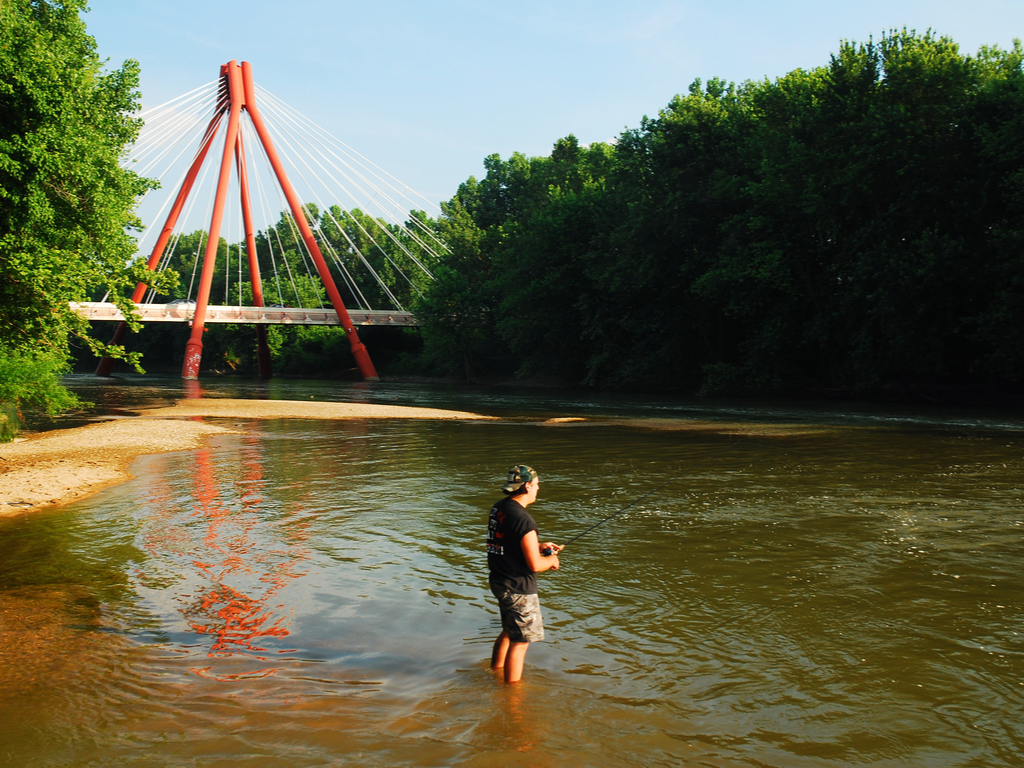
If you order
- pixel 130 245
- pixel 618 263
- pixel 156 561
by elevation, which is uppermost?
pixel 618 263

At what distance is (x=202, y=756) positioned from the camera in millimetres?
4602

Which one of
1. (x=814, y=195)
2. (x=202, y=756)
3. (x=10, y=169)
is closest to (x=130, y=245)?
(x=10, y=169)

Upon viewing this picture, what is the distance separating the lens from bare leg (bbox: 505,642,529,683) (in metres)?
5.61

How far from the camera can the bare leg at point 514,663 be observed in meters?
5.61

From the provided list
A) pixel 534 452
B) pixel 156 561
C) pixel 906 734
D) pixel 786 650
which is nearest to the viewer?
pixel 906 734

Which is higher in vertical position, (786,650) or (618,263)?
(618,263)

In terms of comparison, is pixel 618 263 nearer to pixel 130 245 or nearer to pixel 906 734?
pixel 130 245

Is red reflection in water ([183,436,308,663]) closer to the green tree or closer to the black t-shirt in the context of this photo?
the black t-shirt

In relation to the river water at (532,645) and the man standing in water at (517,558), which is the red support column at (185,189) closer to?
the river water at (532,645)

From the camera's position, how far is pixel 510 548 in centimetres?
525

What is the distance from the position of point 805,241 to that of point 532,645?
124 ft

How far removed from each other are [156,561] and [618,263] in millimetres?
42367

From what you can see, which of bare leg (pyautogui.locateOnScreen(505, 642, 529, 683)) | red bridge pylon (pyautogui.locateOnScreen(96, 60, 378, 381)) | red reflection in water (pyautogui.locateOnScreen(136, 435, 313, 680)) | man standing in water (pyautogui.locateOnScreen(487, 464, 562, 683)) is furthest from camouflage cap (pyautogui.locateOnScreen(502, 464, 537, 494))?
red bridge pylon (pyautogui.locateOnScreen(96, 60, 378, 381))

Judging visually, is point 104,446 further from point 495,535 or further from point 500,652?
point 495,535
